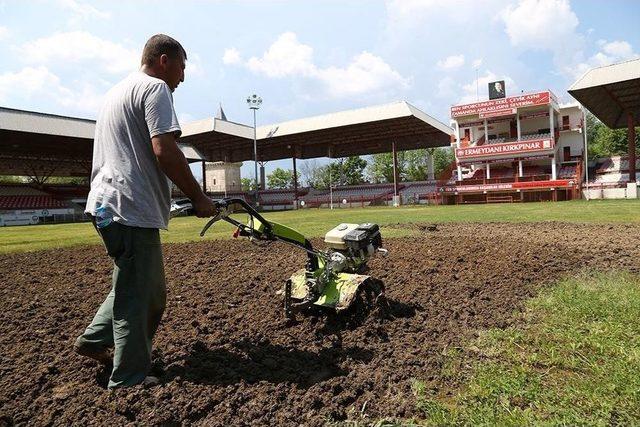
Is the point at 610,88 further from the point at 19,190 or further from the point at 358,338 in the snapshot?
the point at 19,190

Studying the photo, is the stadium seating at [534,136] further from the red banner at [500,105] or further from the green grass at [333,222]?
the green grass at [333,222]

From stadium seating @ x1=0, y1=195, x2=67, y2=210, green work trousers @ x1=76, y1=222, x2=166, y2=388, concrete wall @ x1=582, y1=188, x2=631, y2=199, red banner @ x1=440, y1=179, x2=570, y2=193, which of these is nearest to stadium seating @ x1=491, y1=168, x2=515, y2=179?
red banner @ x1=440, y1=179, x2=570, y2=193

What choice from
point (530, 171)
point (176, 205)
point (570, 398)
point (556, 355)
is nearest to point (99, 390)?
point (176, 205)

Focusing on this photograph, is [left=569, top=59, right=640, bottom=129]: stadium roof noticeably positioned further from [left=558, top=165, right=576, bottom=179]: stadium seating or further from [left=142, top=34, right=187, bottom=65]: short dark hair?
[left=142, top=34, right=187, bottom=65]: short dark hair

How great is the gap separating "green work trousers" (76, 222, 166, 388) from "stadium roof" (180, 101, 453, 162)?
118 feet

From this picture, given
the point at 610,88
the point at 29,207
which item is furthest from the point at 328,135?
the point at 29,207

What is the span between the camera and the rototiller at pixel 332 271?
346 centimetres

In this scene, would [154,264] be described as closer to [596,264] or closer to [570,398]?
[570,398]

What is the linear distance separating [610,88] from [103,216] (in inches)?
1416

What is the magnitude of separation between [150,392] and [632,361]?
2915mm

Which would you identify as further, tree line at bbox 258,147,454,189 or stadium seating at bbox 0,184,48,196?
tree line at bbox 258,147,454,189

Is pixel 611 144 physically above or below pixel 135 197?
above

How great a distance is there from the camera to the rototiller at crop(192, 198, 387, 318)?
3455 millimetres

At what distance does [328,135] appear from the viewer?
46344 mm
